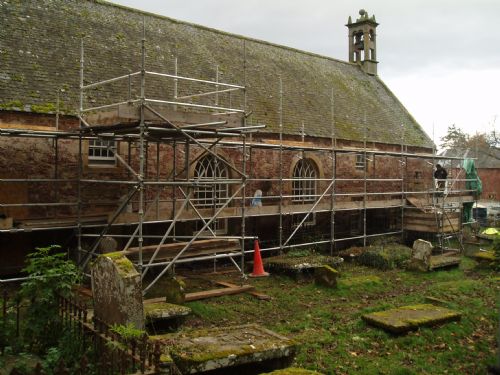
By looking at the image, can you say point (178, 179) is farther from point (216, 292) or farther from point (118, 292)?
point (118, 292)

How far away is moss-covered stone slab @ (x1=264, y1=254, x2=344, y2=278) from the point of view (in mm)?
14117

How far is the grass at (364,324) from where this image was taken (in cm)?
789

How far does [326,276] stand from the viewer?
13125 millimetres

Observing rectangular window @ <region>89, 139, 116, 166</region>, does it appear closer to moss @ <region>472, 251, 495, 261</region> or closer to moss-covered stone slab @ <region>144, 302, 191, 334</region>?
moss-covered stone slab @ <region>144, 302, 191, 334</region>

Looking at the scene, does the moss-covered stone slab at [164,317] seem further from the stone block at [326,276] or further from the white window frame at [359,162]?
the white window frame at [359,162]

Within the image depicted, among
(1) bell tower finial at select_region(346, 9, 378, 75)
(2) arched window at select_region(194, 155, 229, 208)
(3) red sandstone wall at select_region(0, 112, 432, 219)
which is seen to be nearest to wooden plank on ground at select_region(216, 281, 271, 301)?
(3) red sandstone wall at select_region(0, 112, 432, 219)

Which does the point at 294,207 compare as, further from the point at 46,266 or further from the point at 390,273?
the point at 46,266

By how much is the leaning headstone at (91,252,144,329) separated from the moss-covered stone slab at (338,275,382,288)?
7.73m

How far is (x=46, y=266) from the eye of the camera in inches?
271

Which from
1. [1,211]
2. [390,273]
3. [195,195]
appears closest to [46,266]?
[1,211]

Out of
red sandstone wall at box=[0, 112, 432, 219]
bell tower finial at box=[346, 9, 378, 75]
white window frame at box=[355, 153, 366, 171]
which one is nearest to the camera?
red sandstone wall at box=[0, 112, 432, 219]

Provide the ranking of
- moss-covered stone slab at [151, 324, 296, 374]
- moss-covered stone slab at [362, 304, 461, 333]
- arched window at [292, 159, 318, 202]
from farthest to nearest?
1. arched window at [292, 159, 318, 202]
2. moss-covered stone slab at [362, 304, 461, 333]
3. moss-covered stone slab at [151, 324, 296, 374]

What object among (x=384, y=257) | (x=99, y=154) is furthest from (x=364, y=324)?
(x=99, y=154)

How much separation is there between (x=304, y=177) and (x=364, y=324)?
1105 centimetres
